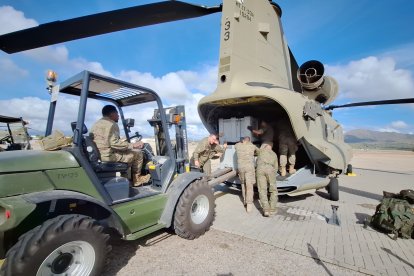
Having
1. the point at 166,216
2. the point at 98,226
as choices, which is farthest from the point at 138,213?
the point at 98,226

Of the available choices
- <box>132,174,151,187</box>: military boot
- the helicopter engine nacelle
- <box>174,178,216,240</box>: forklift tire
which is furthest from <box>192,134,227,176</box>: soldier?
the helicopter engine nacelle

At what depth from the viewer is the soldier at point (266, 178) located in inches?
198

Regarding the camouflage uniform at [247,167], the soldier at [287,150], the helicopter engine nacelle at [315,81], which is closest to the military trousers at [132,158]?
the camouflage uniform at [247,167]

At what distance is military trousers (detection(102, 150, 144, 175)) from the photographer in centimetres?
326

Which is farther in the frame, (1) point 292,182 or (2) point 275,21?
(2) point 275,21

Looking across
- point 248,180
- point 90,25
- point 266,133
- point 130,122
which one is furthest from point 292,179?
point 90,25

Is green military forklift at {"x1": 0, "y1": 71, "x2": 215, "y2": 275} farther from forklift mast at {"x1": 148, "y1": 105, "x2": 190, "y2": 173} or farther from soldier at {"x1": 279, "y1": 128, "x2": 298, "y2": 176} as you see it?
soldier at {"x1": 279, "y1": 128, "x2": 298, "y2": 176}

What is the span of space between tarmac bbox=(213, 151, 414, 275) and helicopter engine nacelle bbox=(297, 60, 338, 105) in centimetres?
305

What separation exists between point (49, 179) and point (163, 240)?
202 cm

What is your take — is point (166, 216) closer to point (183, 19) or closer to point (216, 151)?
point (216, 151)

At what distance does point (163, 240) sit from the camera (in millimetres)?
3758

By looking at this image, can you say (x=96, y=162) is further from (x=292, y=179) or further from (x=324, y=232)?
(x=292, y=179)

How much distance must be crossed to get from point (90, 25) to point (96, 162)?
251cm

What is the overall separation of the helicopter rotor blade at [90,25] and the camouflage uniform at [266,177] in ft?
11.1
